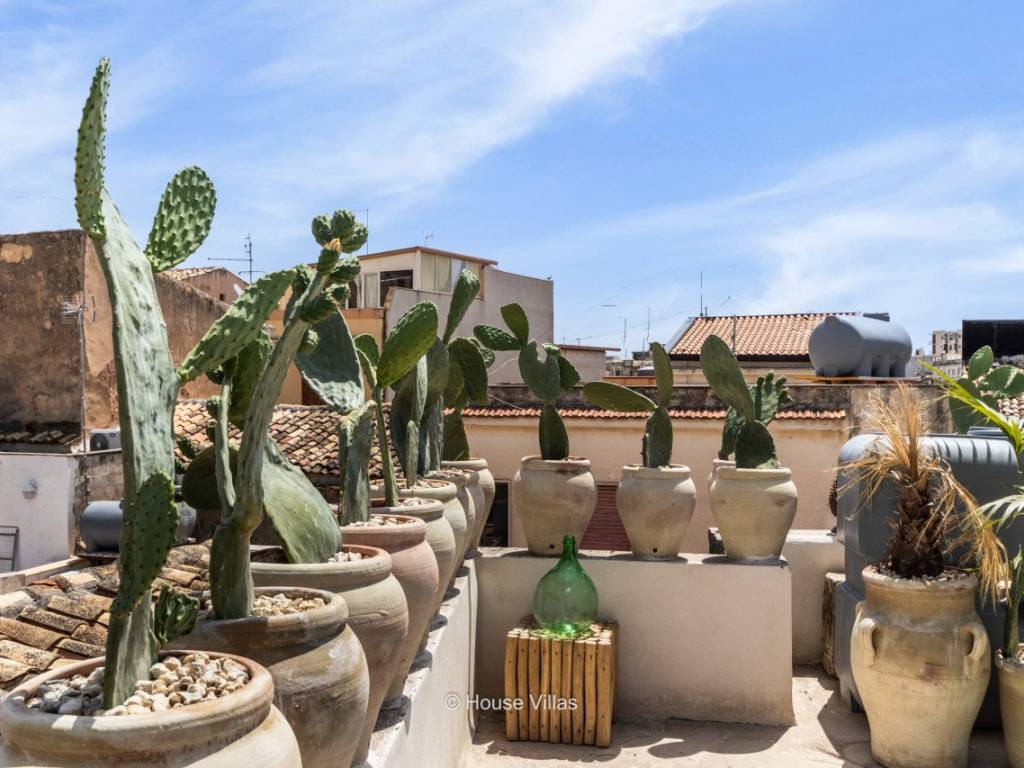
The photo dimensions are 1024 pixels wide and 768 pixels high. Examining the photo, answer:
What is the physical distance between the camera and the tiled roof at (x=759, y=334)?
55.3ft

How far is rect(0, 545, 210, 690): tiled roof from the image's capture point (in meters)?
2.98

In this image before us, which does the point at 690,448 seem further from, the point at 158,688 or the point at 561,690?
the point at 158,688

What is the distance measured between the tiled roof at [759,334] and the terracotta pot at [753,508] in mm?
11303

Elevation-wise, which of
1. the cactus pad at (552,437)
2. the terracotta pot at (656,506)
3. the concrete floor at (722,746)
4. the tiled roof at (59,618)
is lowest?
the concrete floor at (722,746)

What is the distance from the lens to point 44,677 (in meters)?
1.59

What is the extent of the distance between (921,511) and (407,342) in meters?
2.63

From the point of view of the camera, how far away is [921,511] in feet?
14.8

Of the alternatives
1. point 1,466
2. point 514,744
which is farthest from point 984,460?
point 1,466

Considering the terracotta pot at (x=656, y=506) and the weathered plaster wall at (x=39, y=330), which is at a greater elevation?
the weathered plaster wall at (x=39, y=330)

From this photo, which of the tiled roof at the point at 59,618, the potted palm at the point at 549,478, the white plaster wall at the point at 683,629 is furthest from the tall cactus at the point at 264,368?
the white plaster wall at the point at 683,629

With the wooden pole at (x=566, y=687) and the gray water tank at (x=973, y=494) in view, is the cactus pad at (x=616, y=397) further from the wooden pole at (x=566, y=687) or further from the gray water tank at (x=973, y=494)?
the wooden pole at (x=566, y=687)

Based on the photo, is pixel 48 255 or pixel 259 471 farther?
pixel 48 255

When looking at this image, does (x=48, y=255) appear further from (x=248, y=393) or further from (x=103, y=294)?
(x=248, y=393)

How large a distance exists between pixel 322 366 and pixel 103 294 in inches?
281
